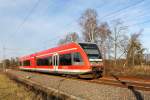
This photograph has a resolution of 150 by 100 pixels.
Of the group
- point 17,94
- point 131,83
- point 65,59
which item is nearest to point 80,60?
point 65,59

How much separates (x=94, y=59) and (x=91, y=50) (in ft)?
2.95

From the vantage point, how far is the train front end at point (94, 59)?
20.0 metres

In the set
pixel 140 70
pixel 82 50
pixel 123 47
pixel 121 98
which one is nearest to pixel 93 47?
pixel 82 50

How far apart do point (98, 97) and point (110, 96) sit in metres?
0.54

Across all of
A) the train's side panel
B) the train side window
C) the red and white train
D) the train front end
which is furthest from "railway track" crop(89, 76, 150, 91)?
the train side window

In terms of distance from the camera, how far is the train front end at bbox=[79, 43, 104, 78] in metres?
20.0

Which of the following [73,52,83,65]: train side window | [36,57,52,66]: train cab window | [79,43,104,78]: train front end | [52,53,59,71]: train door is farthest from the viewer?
[36,57,52,66]: train cab window

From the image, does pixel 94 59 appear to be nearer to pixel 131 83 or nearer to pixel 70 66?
pixel 70 66

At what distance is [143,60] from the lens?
114 feet

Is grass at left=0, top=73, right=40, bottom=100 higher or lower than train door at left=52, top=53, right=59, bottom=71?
lower

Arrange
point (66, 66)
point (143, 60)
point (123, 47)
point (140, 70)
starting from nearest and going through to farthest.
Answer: point (66, 66), point (140, 70), point (143, 60), point (123, 47)

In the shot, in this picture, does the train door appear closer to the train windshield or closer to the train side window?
the train side window

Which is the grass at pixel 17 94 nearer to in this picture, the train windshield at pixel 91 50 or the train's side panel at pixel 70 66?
the train's side panel at pixel 70 66

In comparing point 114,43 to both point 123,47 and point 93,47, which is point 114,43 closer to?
point 123,47
